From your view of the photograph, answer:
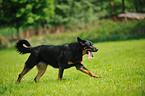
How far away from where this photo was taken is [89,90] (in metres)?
4.37

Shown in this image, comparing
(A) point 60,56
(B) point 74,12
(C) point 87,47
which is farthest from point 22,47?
(B) point 74,12

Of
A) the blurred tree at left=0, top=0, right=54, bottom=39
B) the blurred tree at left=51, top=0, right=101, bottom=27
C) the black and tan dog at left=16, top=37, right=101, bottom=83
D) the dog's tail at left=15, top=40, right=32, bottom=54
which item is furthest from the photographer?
the blurred tree at left=51, top=0, right=101, bottom=27

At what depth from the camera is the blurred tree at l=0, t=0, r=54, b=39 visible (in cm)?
2567

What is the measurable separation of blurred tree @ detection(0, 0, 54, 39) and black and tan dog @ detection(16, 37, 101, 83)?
70.0 feet

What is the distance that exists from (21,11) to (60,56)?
2189cm

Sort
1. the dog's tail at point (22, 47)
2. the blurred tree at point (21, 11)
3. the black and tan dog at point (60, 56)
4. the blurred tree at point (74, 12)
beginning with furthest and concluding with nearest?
the blurred tree at point (74, 12) → the blurred tree at point (21, 11) → the dog's tail at point (22, 47) → the black and tan dog at point (60, 56)

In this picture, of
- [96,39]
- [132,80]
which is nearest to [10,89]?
[132,80]

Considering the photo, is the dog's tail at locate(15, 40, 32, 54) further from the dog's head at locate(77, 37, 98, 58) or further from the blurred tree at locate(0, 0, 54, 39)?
the blurred tree at locate(0, 0, 54, 39)

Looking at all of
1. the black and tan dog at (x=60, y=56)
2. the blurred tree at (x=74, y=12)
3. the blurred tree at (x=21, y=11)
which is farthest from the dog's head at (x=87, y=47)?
the blurred tree at (x=74, y=12)

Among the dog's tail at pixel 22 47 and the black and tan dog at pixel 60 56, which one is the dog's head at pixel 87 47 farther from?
the dog's tail at pixel 22 47

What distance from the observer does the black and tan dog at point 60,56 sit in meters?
5.51

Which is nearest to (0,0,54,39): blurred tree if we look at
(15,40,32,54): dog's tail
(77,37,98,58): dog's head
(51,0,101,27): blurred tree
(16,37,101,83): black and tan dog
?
(51,0,101,27): blurred tree

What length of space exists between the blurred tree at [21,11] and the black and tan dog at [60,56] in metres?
21.3

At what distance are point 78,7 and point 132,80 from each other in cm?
3925
